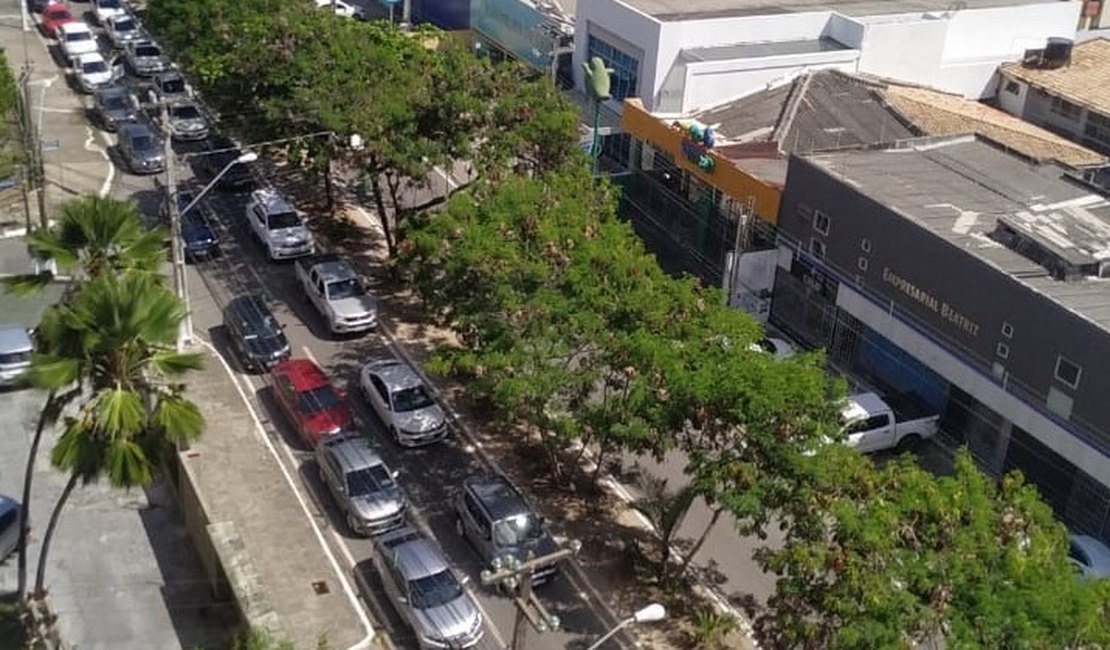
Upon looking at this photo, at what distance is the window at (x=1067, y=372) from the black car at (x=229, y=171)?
31.5 m

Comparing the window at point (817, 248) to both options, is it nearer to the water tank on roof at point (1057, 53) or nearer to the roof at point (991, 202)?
the roof at point (991, 202)

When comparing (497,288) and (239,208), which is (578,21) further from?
(497,288)

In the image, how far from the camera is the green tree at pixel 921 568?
1988cm

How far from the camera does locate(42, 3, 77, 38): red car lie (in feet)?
221

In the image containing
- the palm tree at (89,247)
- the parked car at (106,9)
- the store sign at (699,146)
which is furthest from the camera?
the parked car at (106,9)

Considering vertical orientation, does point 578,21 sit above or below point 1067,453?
above

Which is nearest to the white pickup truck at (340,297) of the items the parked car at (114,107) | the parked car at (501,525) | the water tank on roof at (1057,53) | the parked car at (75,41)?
the parked car at (501,525)

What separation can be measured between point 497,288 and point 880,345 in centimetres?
1291

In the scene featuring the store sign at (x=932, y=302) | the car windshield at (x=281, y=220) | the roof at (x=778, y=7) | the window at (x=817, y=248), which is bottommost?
the car windshield at (x=281, y=220)

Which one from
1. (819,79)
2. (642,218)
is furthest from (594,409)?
(819,79)

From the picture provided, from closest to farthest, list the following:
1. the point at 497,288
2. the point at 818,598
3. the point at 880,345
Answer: the point at 818,598 → the point at 497,288 → the point at 880,345

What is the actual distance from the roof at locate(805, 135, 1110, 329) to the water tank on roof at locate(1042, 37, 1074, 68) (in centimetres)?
1295

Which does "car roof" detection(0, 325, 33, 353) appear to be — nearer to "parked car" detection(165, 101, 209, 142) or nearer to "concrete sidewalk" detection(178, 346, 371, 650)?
"concrete sidewalk" detection(178, 346, 371, 650)

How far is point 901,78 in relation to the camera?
170 feet
